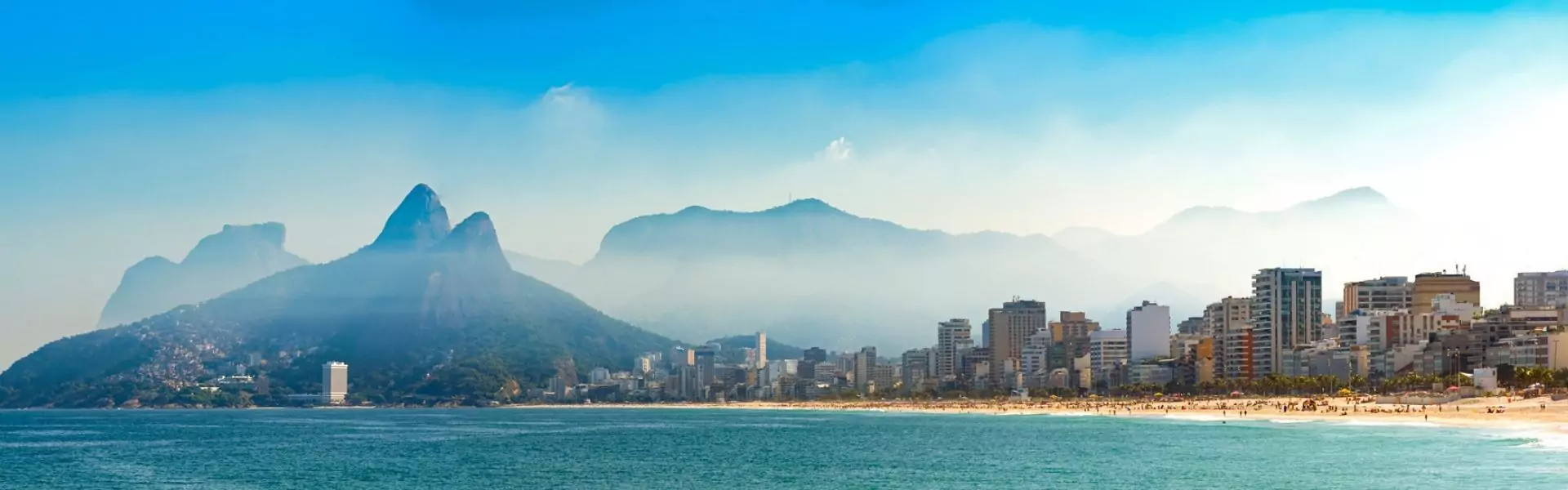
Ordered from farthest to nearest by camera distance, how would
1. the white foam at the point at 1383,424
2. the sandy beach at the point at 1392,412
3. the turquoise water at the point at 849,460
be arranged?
the white foam at the point at 1383,424 → the sandy beach at the point at 1392,412 → the turquoise water at the point at 849,460

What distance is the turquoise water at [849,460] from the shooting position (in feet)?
262

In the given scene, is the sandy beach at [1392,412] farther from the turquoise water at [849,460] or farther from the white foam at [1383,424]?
the turquoise water at [849,460]

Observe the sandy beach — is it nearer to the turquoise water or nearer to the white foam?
the white foam

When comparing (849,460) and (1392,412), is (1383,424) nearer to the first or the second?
(1392,412)

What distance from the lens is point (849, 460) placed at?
342ft

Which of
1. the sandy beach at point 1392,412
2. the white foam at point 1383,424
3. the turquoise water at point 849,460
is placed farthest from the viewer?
the white foam at point 1383,424

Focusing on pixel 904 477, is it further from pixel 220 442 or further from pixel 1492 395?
pixel 1492 395

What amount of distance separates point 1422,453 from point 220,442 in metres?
109

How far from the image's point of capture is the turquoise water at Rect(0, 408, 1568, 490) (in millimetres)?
79938

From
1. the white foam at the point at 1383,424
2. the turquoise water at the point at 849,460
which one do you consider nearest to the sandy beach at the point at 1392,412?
the white foam at the point at 1383,424

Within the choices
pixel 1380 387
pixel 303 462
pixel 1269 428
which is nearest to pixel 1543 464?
pixel 1269 428

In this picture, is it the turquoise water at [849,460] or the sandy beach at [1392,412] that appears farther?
the sandy beach at [1392,412]

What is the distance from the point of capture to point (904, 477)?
85062mm

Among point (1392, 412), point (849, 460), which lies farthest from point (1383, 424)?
point (849, 460)
